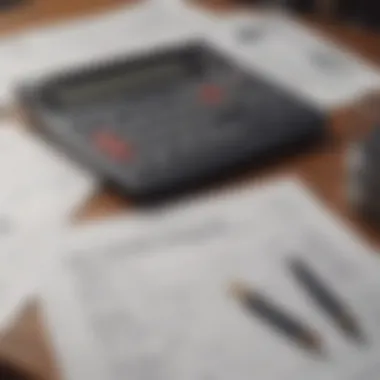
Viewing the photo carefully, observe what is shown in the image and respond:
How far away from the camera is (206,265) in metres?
0.79

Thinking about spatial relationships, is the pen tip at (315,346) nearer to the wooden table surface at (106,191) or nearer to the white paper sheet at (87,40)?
the wooden table surface at (106,191)

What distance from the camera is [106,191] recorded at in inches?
34.1

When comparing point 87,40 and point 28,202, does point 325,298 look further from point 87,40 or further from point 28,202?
point 87,40

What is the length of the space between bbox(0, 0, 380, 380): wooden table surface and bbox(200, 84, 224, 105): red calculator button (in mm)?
92

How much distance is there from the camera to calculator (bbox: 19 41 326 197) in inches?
34.1

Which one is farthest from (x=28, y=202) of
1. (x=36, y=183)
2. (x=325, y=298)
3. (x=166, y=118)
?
(x=325, y=298)

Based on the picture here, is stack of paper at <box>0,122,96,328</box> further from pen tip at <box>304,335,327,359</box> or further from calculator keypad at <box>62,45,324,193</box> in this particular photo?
pen tip at <box>304,335,327,359</box>

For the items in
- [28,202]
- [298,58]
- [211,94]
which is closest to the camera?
[28,202]

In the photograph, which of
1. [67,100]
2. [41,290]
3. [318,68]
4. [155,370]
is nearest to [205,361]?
[155,370]

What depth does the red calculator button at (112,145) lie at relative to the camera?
0.87 meters

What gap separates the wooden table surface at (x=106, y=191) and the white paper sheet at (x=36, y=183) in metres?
0.02

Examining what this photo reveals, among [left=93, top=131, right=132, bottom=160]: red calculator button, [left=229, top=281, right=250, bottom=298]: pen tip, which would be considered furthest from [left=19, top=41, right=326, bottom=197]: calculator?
[left=229, top=281, right=250, bottom=298]: pen tip

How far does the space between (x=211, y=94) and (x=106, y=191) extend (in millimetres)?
157

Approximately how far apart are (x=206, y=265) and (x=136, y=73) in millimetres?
274
